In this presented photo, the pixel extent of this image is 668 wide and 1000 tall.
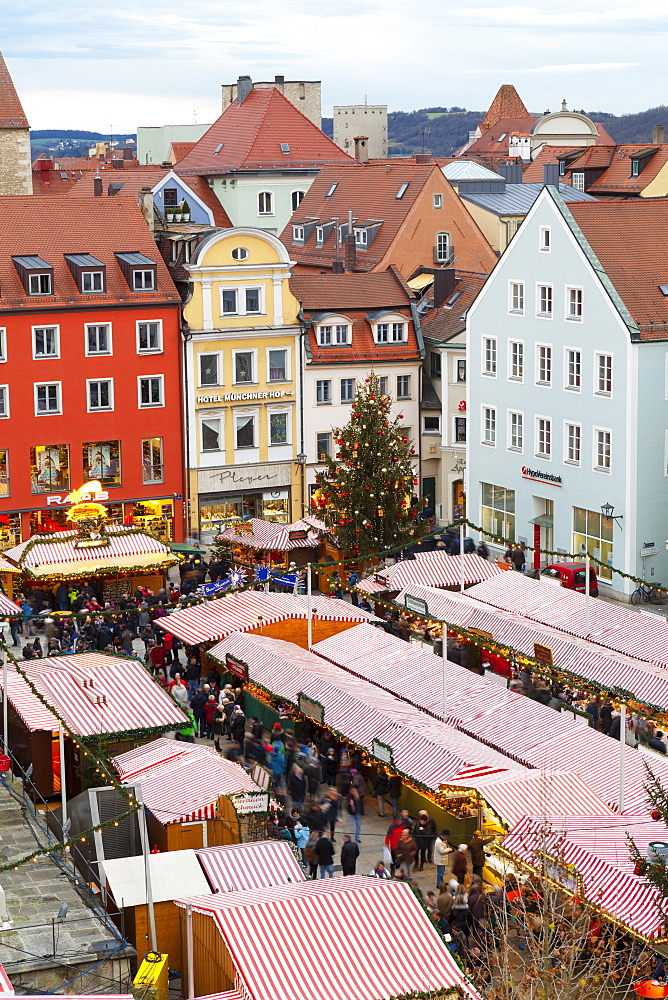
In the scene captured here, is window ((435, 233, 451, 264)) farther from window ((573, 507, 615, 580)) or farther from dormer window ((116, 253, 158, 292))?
window ((573, 507, 615, 580))

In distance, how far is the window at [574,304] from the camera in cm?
5094

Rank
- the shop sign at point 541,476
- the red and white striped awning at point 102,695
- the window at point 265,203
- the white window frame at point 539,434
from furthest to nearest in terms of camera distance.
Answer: the window at point 265,203, the white window frame at point 539,434, the shop sign at point 541,476, the red and white striped awning at point 102,695

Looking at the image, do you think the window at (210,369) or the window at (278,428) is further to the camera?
the window at (278,428)

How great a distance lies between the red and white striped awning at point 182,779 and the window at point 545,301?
25822 mm

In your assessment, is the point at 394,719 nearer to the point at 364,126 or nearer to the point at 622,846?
the point at 622,846

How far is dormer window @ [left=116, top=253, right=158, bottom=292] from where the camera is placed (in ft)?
188

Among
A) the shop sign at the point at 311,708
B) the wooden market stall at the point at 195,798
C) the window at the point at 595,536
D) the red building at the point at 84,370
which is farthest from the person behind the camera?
the red building at the point at 84,370

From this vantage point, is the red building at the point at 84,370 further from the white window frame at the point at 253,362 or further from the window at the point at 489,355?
the window at the point at 489,355

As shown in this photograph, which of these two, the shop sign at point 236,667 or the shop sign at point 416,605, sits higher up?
the shop sign at point 416,605

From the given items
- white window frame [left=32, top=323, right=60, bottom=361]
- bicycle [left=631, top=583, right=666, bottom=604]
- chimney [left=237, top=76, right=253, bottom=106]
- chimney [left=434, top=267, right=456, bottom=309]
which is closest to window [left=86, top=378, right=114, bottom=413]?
white window frame [left=32, top=323, right=60, bottom=361]

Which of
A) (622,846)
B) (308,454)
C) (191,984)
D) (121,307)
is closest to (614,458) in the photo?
(308,454)

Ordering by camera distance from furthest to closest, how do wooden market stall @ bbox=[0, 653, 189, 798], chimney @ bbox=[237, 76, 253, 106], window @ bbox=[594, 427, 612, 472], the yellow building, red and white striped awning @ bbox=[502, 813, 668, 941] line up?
chimney @ bbox=[237, 76, 253, 106]
the yellow building
window @ bbox=[594, 427, 612, 472]
wooden market stall @ bbox=[0, 653, 189, 798]
red and white striped awning @ bbox=[502, 813, 668, 941]

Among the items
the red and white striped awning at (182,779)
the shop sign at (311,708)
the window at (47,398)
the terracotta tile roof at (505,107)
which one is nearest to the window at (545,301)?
the window at (47,398)

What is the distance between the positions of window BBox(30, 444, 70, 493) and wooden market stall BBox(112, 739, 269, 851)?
2662cm
